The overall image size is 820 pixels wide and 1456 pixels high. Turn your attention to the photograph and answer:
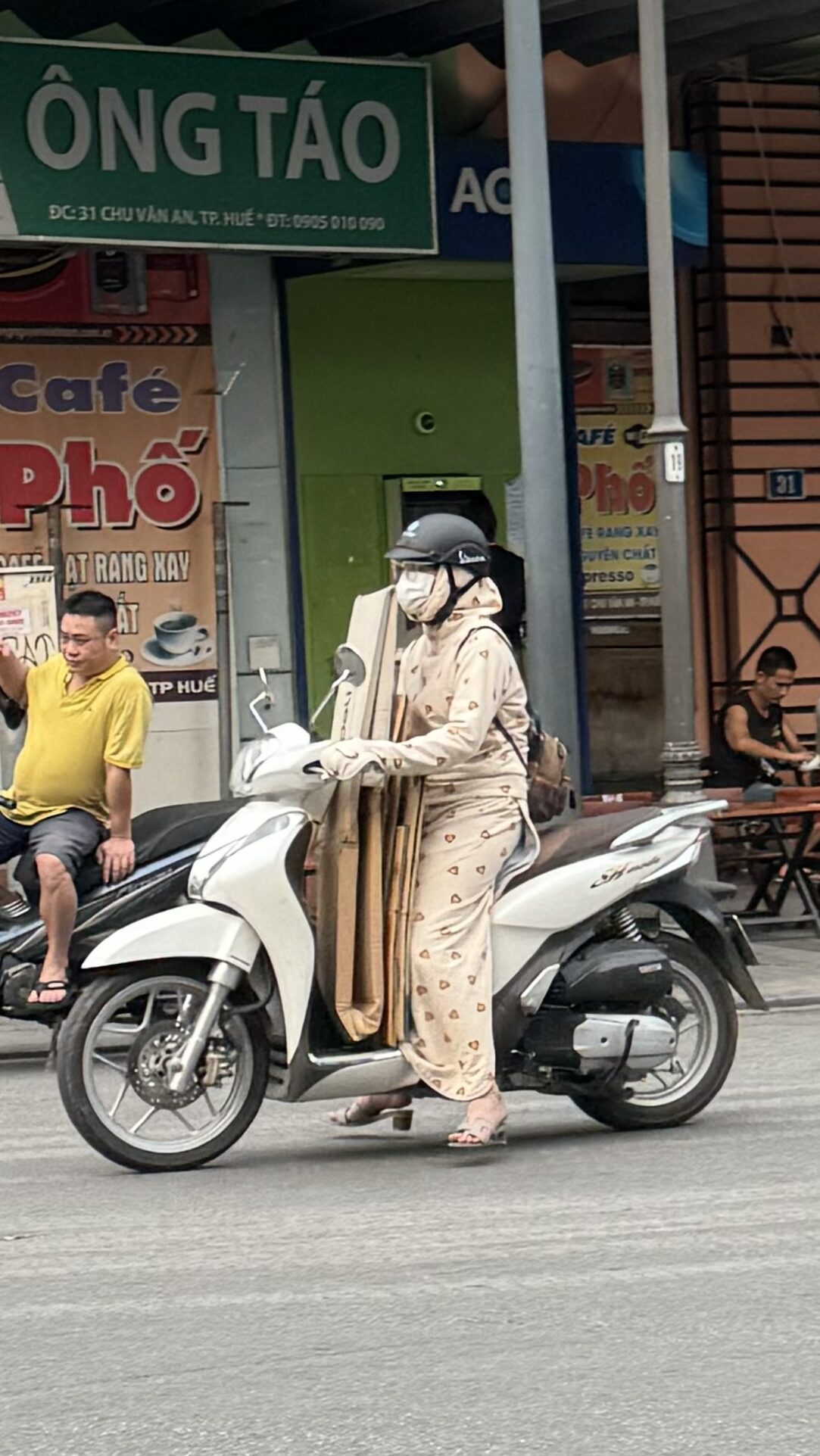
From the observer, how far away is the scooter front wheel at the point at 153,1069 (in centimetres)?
679

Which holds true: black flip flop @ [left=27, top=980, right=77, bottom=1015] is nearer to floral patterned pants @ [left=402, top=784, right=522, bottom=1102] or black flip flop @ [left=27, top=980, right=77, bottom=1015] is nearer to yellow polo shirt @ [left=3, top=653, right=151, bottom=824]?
yellow polo shirt @ [left=3, top=653, right=151, bottom=824]

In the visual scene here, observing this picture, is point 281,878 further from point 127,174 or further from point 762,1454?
point 127,174

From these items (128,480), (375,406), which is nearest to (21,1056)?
(128,480)

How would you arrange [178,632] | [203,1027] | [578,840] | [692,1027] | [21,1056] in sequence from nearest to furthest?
1. [203,1027]
2. [578,840]
3. [692,1027]
4. [21,1056]
5. [178,632]

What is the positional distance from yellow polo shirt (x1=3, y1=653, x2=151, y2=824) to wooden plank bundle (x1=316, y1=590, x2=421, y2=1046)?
90.3 inches

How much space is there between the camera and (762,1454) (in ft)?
13.9

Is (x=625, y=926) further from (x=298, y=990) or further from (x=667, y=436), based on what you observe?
(x=667, y=436)

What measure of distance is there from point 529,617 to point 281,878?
15.7 ft

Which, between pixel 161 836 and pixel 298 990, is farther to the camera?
pixel 161 836

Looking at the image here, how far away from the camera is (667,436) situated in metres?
11.5

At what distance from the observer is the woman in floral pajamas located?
6867 mm

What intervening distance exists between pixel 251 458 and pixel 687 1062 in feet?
25.3

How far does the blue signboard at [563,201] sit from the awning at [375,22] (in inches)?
25.3

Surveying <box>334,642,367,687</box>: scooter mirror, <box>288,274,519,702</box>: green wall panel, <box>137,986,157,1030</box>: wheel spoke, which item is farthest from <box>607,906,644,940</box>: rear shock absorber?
<box>288,274,519,702</box>: green wall panel
